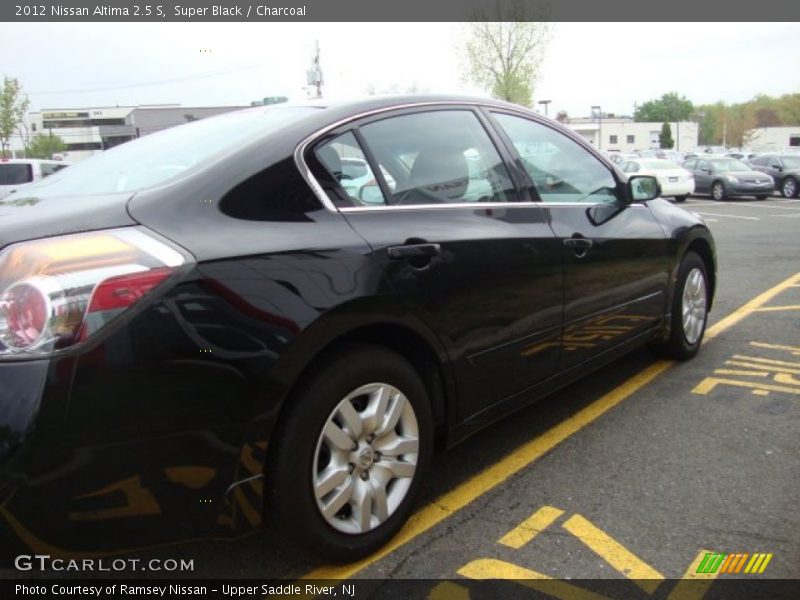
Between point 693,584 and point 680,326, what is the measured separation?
2.37 metres

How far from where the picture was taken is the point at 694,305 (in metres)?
4.41

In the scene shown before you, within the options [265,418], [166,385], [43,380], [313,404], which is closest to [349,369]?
[313,404]

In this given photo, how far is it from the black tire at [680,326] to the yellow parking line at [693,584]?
86.8 inches

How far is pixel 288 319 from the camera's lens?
1935 millimetres

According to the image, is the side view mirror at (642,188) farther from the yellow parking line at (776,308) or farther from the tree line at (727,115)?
the tree line at (727,115)

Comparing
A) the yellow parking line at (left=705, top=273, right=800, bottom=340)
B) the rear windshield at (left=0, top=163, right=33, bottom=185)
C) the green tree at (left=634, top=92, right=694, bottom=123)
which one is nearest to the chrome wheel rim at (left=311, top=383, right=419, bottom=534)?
the yellow parking line at (left=705, top=273, right=800, bottom=340)

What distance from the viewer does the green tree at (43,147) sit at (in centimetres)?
7028

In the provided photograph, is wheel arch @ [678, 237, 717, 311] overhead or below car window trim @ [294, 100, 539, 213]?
below

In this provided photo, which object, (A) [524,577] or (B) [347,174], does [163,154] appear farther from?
(A) [524,577]

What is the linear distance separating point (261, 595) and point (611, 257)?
7.48 ft

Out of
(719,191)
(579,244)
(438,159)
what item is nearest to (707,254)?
(579,244)

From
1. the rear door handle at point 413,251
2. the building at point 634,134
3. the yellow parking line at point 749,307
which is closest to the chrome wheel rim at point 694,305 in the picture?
the yellow parking line at point 749,307

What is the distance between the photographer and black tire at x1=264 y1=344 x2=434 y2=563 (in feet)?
6.51

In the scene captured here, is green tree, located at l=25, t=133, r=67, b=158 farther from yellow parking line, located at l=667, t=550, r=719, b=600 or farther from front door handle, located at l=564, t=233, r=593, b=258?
yellow parking line, located at l=667, t=550, r=719, b=600
